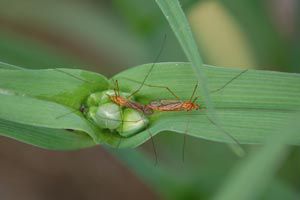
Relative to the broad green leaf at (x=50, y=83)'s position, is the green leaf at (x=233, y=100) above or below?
above

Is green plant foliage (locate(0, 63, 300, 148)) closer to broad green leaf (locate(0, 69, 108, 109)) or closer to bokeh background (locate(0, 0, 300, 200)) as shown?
broad green leaf (locate(0, 69, 108, 109))

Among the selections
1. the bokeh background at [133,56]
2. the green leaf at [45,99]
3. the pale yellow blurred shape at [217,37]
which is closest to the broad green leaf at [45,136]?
the green leaf at [45,99]

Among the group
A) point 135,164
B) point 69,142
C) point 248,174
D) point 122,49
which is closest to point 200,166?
point 135,164

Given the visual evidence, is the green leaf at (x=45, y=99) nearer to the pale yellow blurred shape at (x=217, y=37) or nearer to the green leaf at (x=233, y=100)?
the green leaf at (x=233, y=100)

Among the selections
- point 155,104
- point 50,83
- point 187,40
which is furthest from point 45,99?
point 187,40

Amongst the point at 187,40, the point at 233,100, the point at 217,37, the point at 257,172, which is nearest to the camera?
the point at 257,172

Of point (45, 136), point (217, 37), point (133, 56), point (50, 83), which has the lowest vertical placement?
point (45, 136)

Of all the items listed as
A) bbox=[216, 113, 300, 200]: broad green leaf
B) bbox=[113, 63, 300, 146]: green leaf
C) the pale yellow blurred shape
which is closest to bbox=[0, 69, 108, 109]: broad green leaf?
bbox=[113, 63, 300, 146]: green leaf

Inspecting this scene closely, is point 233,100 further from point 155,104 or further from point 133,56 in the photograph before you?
point 133,56
